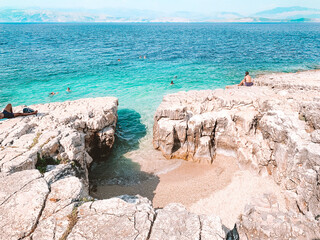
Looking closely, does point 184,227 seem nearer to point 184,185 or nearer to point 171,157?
point 184,185

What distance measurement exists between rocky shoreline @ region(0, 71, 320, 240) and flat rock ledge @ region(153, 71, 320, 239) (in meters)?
0.07

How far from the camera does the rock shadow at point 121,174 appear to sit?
14892 millimetres

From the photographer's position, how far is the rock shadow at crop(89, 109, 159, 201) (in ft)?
48.9

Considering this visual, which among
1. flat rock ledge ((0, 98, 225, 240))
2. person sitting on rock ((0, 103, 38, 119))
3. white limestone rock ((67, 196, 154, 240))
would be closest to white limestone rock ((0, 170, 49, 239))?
flat rock ledge ((0, 98, 225, 240))

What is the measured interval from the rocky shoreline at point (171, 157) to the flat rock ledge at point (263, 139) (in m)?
0.07

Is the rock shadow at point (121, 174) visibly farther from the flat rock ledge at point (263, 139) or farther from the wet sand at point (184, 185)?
the flat rock ledge at point (263, 139)

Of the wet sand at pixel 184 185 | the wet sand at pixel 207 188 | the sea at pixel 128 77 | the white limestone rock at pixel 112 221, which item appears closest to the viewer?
the white limestone rock at pixel 112 221

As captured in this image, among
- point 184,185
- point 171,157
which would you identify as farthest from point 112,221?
point 171,157

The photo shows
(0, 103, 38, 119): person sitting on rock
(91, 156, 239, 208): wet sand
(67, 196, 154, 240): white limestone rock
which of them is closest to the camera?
(67, 196, 154, 240): white limestone rock

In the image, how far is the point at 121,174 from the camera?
16.7 metres

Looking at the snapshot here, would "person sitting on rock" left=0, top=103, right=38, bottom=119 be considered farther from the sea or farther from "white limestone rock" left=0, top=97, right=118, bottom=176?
the sea

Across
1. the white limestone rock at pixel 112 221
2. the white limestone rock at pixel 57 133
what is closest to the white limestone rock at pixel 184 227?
the white limestone rock at pixel 112 221

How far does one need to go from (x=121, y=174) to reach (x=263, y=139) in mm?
11787

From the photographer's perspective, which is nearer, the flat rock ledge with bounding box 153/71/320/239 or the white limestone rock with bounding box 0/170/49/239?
the white limestone rock with bounding box 0/170/49/239
